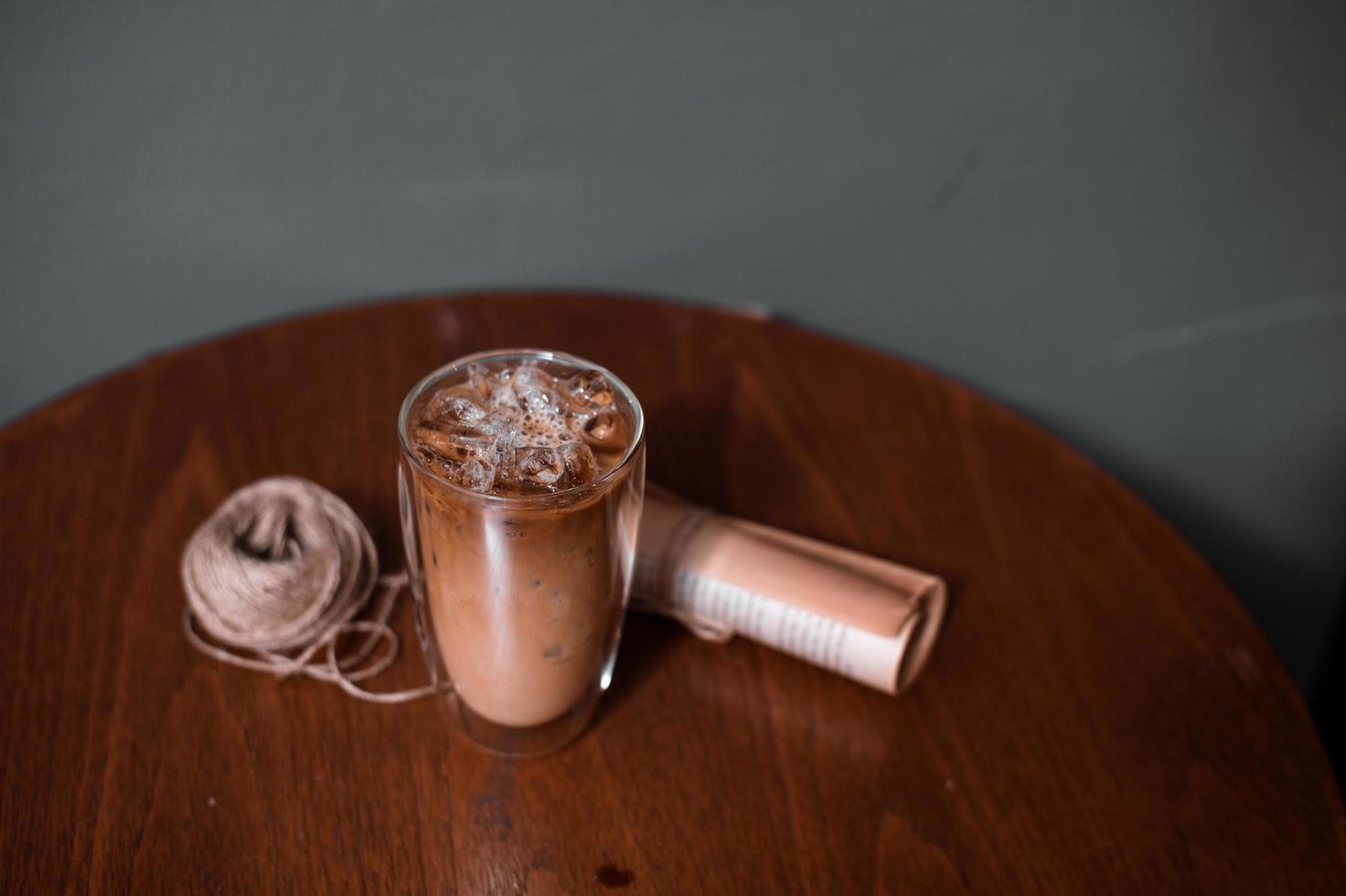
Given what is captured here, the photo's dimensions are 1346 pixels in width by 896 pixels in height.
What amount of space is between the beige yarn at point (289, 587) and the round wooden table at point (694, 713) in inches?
0.5

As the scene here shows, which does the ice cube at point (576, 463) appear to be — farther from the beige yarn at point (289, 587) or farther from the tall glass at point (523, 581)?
the beige yarn at point (289, 587)

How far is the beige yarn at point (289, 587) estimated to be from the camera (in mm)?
579

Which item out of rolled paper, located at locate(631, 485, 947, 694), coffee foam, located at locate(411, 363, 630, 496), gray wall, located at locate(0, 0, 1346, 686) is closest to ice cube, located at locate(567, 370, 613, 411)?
coffee foam, located at locate(411, 363, 630, 496)

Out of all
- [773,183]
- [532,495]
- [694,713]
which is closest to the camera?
[532,495]

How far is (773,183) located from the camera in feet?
3.06

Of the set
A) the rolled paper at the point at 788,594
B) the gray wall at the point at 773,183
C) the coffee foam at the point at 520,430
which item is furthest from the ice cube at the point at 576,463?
the gray wall at the point at 773,183

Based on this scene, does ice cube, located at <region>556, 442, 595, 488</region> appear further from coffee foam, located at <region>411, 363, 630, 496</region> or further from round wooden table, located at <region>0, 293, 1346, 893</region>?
round wooden table, located at <region>0, 293, 1346, 893</region>

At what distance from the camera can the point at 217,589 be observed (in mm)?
581

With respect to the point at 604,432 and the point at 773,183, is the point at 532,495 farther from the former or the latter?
the point at 773,183

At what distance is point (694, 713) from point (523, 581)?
0.47 ft

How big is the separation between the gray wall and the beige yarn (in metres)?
0.31

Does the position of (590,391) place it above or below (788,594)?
above

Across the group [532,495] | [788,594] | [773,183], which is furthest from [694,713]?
[773,183]

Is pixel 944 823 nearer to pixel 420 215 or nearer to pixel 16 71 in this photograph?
pixel 420 215
